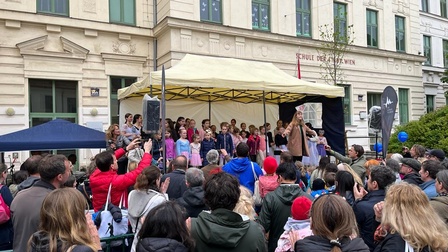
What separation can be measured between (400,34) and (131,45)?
17.2 meters

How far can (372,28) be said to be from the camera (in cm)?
2283

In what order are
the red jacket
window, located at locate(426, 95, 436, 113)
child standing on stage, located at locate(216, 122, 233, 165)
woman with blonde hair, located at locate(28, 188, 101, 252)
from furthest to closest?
window, located at locate(426, 95, 436, 113) < child standing on stage, located at locate(216, 122, 233, 165) < the red jacket < woman with blonde hair, located at locate(28, 188, 101, 252)

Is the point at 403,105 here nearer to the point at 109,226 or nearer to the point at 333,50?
the point at 333,50

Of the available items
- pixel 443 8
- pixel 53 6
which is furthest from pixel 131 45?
pixel 443 8

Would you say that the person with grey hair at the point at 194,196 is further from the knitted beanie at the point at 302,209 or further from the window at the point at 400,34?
the window at the point at 400,34

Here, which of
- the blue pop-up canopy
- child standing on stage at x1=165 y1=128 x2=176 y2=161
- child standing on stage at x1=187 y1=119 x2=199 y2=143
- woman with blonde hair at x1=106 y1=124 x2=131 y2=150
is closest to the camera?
woman with blonde hair at x1=106 y1=124 x2=131 y2=150

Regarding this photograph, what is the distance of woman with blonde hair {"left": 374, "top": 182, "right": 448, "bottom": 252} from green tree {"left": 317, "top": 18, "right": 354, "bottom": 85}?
16662 mm

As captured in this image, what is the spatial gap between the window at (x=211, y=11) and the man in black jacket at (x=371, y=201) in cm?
1416

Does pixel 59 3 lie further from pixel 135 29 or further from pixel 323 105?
pixel 323 105

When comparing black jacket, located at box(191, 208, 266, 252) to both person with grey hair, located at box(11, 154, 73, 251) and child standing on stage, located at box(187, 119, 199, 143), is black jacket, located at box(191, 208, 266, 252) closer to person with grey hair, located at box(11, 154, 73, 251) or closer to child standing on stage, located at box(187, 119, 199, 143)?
person with grey hair, located at box(11, 154, 73, 251)

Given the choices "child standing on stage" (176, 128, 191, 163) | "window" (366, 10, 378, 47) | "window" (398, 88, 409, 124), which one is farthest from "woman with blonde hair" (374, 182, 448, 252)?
"window" (398, 88, 409, 124)

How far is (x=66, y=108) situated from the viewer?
15.0m

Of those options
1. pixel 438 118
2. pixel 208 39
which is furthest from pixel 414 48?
pixel 208 39

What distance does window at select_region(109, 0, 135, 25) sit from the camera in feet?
52.2
